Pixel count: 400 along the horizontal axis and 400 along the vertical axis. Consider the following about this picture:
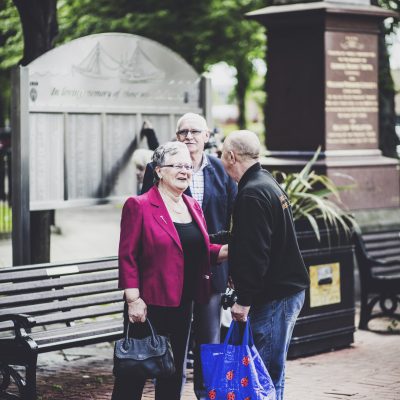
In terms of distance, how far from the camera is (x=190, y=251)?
18.4 ft

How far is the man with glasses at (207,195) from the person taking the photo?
6586 millimetres

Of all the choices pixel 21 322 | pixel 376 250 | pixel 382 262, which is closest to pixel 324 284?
pixel 382 262

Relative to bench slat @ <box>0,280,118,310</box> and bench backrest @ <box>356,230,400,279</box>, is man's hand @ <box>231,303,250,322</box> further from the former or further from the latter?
bench backrest @ <box>356,230,400,279</box>

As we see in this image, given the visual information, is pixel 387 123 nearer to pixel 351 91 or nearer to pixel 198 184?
pixel 351 91

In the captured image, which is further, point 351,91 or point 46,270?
point 351,91

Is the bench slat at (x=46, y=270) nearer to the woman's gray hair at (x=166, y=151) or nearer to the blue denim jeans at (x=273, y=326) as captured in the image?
the woman's gray hair at (x=166, y=151)

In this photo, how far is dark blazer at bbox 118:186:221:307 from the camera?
17.9 feet

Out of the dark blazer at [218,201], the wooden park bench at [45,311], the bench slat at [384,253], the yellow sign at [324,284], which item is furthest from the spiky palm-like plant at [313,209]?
the wooden park bench at [45,311]

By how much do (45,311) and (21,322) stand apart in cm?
67

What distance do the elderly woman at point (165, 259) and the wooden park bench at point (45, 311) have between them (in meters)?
1.16

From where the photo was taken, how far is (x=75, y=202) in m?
8.80

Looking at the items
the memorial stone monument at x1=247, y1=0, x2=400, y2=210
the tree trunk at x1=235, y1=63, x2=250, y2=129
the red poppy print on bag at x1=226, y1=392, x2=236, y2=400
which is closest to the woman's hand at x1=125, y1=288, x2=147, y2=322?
the red poppy print on bag at x1=226, y1=392, x2=236, y2=400

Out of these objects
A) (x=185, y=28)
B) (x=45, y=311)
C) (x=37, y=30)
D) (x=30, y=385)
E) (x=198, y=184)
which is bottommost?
(x=30, y=385)

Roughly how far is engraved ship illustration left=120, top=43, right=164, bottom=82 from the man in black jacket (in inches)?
155
